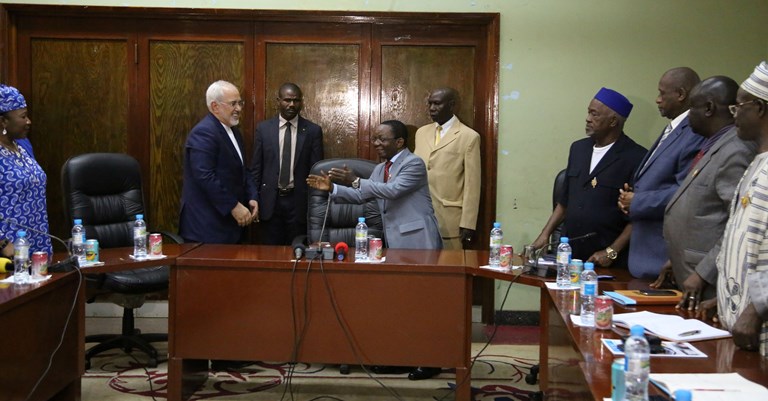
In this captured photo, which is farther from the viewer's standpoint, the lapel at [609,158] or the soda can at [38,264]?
the lapel at [609,158]

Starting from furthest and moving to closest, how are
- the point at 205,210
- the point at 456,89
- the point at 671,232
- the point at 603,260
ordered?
the point at 456,89 < the point at 205,210 < the point at 603,260 < the point at 671,232

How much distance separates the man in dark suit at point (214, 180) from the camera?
4.58 m

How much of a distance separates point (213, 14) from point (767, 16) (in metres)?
3.89

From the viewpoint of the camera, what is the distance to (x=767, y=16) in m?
5.28

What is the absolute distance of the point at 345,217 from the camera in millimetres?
4609

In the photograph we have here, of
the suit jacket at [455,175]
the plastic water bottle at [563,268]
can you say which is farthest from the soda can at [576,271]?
the suit jacket at [455,175]

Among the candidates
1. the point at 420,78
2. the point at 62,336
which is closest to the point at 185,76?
the point at 420,78

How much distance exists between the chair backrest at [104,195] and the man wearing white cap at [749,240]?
134 inches

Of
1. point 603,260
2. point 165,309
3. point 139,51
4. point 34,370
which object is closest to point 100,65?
point 139,51

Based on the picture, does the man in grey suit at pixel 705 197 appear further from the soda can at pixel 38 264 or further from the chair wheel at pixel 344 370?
the soda can at pixel 38 264

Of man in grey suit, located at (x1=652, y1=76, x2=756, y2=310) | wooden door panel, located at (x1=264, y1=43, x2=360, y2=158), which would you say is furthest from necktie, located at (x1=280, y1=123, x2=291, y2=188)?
man in grey suit, located at (x1=652, y1=76, x2=756, y2=310)

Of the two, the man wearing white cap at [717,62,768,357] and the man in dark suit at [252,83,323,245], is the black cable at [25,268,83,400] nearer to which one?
the man in dark suit at [252,83,323,245]

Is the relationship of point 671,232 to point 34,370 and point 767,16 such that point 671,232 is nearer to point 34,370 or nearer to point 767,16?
point 34,370

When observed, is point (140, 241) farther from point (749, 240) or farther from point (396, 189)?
point (749, 240)
